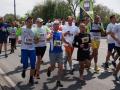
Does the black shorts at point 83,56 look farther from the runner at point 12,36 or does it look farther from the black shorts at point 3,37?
the runner at point 12,36

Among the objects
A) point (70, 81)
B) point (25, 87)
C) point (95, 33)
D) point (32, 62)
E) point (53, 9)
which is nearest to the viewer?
point (25, 87)

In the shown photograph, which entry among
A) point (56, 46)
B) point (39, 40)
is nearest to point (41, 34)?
point (39, 40)

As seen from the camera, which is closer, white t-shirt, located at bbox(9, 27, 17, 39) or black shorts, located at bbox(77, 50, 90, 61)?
black shorts, located at bbox(77, 50, 90, 61)

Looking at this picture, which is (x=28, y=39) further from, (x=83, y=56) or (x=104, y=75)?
(x=104, y=75)

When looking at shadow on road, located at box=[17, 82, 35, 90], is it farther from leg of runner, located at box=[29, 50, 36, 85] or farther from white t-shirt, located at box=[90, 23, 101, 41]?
white t-shirt, located at box=[90, 23, 101, 41]

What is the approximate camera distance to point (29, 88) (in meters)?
11.2

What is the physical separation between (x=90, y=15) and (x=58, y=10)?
6991 cm

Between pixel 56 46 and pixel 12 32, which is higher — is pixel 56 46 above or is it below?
below

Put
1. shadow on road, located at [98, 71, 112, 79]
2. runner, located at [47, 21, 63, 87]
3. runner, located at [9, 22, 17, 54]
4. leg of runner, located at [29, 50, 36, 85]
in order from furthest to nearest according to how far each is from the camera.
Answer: runner, located at [9, 22, 17, 54]
shadow on road, located at [98, 71, 112, 79]
leg of runner, located at [29, 50, 36, 85]
runner, located at [47, 21, 63, 87]

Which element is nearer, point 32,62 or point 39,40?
point 32,62

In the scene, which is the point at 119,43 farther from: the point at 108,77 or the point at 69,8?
the point at 69,8

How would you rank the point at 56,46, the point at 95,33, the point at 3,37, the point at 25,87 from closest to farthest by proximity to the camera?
the point at 25,87, the point at 56,46, the point at 95,33, the point at 3,37

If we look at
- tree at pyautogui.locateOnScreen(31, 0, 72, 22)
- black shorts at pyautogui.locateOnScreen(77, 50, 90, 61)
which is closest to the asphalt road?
black shorts at pyautogui.locateOnScreen(77, 50, 90, 61)

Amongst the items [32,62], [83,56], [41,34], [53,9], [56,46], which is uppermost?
[53,9]
